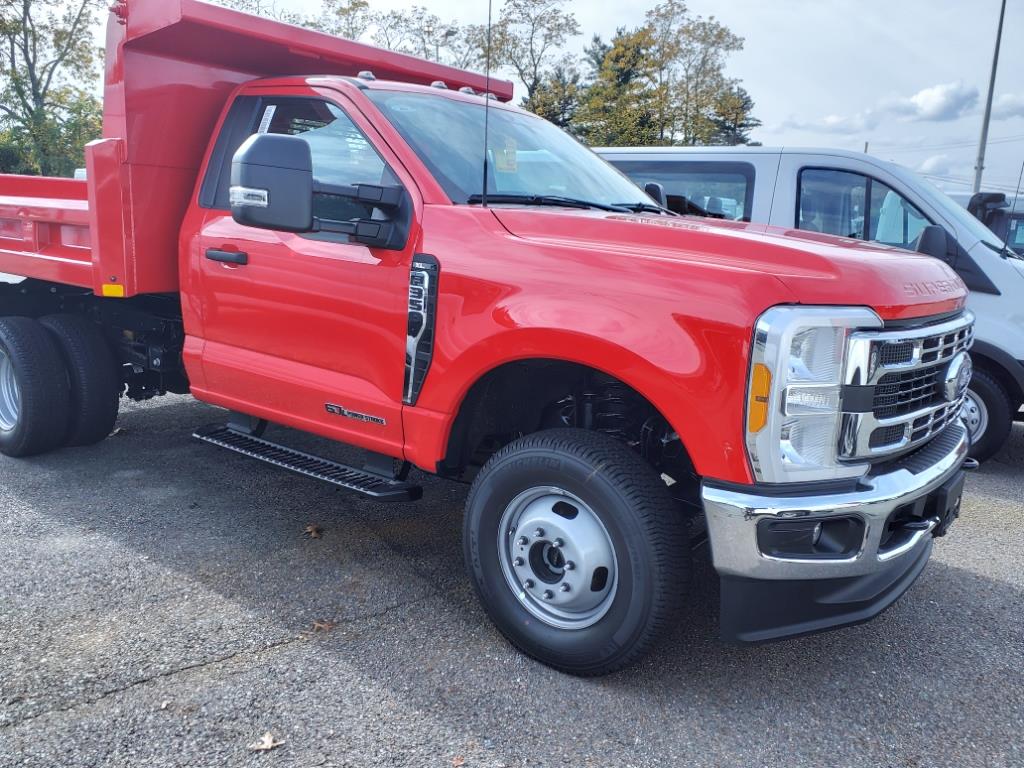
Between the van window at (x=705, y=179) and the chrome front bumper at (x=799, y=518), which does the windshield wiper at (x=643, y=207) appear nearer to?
the chrome front bumper at (x=799, y=518)

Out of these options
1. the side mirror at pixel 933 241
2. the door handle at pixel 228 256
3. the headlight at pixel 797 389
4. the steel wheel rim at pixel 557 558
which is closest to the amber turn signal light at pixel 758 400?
the headlight at pixel 797 389

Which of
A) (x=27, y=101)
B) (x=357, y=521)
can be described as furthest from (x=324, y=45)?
→ (x=27, y=101)

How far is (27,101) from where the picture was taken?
1250 inches

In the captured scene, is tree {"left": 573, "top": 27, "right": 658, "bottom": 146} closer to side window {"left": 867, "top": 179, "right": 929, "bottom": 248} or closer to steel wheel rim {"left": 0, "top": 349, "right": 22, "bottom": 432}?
side window {"left": 867, "top": 179, "right": 929, "bottom": 248}

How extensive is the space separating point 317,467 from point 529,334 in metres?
1.43

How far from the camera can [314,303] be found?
3750 millimetres

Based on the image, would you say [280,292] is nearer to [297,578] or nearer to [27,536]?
[297,578]

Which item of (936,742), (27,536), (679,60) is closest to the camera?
(936,742)

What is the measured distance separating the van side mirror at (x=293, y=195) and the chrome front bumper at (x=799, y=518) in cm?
160

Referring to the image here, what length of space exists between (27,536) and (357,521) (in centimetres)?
153

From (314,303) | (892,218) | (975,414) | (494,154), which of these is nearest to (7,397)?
(314,303)

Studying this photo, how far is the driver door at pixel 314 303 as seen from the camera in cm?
355

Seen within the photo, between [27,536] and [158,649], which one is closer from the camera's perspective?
[158,649]

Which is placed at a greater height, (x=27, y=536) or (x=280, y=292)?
(x=280, y=292)
